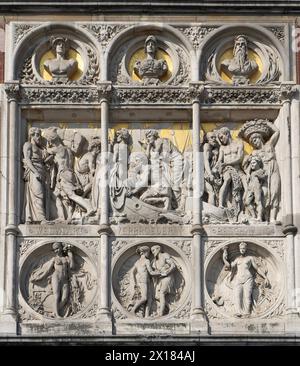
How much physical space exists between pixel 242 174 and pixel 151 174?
1.40 meters

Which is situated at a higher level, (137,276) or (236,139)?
(236,139)

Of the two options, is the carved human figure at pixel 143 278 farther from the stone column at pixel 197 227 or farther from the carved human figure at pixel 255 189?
the carved human figure at pixel 255 189

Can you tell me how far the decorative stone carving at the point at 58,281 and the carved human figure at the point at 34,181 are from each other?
0.53 metres

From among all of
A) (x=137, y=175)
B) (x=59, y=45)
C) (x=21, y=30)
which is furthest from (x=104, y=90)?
(x=21, y=30)

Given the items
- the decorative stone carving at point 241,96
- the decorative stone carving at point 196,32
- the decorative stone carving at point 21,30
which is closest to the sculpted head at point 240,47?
the decorative stone carving at point 196,32

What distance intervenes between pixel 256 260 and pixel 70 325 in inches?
119

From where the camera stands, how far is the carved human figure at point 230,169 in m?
28.3

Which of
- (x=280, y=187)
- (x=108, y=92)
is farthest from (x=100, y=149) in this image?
(x=280, y=187)

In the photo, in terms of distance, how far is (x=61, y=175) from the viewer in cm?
2836
